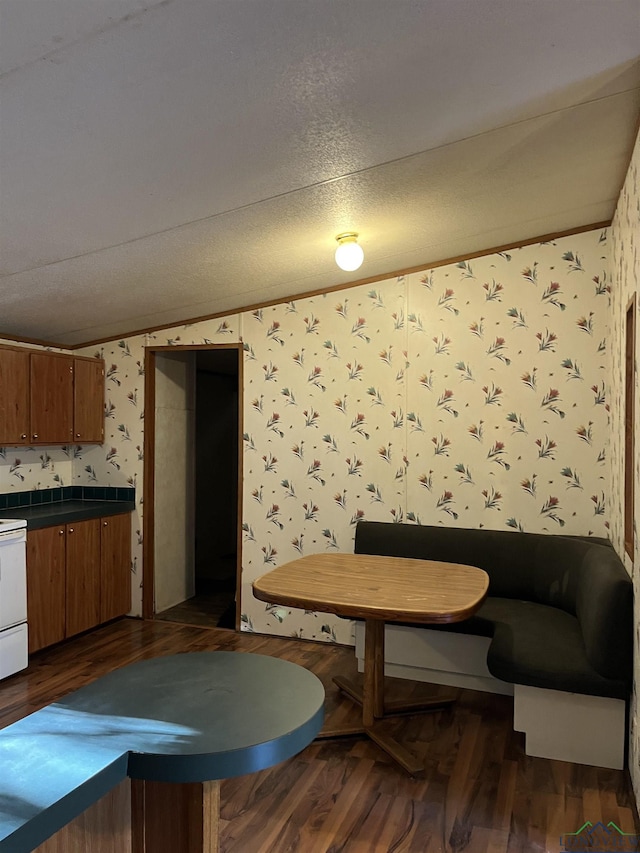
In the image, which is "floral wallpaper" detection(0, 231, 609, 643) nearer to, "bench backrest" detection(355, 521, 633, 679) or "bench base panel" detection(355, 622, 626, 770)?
"bench backrest" detection(355, 521, 633, 679)

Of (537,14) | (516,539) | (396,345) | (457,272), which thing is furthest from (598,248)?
(537,14)

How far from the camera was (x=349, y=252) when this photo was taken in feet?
10.2

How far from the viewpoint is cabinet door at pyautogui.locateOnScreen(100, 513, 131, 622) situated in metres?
4.41

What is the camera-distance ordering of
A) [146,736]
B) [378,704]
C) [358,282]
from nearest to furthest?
1. [146,736]
2. [378,704]
3. [358,282]

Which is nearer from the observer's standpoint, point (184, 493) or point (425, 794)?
point (425, 794)

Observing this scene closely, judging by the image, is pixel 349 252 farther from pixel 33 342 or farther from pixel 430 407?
pixel 33 342

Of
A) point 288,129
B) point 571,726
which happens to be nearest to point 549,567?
point 571,726

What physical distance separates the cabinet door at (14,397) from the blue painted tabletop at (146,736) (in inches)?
114

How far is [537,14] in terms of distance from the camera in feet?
5.55

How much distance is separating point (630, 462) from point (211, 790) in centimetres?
223

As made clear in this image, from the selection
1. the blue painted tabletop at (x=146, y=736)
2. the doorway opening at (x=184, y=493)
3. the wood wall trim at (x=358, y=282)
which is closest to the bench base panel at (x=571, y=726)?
the blue painted tabletop at (x=146, y=736)

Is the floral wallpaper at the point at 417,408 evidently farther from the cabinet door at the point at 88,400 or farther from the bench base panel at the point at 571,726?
the bench base panel at the point at 571,726

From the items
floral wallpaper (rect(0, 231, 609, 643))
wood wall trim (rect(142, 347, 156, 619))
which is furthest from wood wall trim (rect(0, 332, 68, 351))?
wood wall trim (rect(142, 347, 156, 619))

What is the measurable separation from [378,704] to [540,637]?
832 mm
